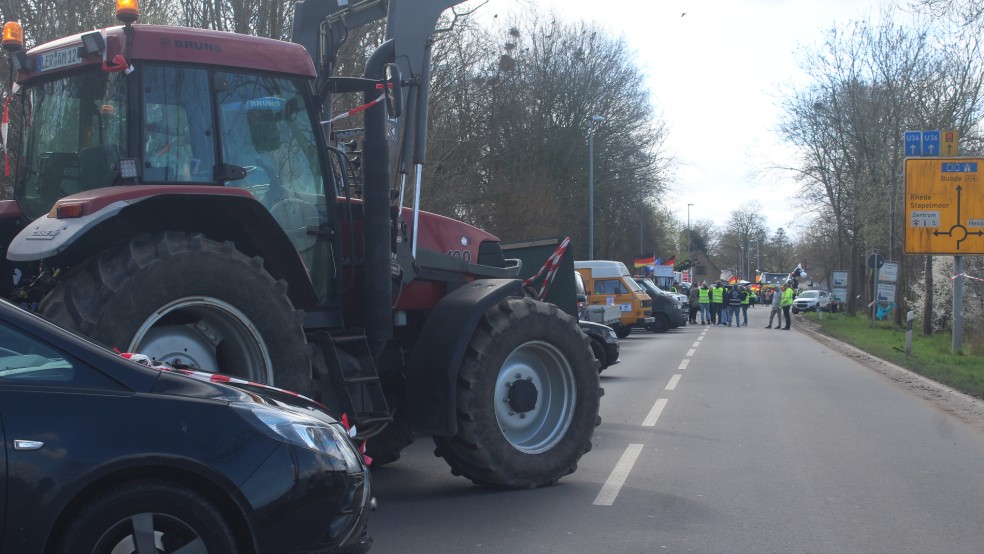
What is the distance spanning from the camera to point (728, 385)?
15414 millimetres

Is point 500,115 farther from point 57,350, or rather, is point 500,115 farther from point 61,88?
point 57,350

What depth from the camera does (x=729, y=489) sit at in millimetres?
7359

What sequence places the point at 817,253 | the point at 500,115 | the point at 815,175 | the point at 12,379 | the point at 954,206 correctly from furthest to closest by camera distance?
the point at 817,253 → the point at 815,175 → the point at 500,115 → the point at 954,206 → the point at 12,379

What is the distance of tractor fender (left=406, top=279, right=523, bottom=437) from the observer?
6668 millimetres

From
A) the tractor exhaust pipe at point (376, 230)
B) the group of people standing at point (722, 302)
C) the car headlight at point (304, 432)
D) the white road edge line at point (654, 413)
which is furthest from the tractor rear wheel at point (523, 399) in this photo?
the group of people standing at point (722, 302)

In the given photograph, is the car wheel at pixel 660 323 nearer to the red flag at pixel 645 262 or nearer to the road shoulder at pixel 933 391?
the road shoulder at pixel 933 391

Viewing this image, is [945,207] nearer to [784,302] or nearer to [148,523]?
[784,302]

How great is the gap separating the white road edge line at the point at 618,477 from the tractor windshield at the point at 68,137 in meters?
3.97

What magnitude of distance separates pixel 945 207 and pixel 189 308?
20080mm

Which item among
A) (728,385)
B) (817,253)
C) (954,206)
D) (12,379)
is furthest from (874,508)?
(817,253)

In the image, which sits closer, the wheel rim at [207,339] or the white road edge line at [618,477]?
the wheel rim at [207,339]

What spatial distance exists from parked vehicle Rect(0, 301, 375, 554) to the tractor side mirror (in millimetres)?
2736

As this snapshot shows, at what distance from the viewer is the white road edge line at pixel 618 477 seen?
6.96 metres

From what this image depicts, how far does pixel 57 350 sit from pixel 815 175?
4807 centimetres
